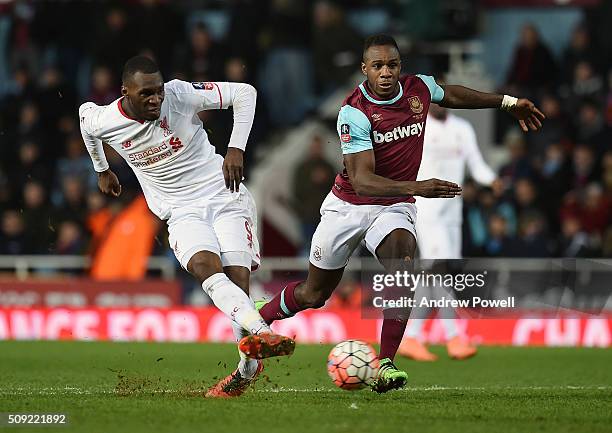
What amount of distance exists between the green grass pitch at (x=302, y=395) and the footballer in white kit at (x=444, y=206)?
0.30 metres

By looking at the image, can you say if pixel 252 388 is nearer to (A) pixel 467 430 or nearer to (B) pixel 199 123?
(B) pixel 199 123

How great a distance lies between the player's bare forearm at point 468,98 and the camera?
8.96m

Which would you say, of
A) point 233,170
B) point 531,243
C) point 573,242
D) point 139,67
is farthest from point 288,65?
point 233,170

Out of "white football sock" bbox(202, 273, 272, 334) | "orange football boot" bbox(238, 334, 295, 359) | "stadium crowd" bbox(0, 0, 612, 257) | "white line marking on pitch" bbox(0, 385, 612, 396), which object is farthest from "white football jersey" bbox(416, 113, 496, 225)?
"orange football boot" bbox(238, 334, 295, 359)

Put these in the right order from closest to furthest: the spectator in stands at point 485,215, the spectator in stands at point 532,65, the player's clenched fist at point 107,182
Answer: the player's clenched fist at point 107,182
the spectator in stands at point 485,215
the spectator in stands at point 532,65

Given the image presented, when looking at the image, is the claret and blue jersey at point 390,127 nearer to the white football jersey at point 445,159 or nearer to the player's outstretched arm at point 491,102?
the player's outstretched arm at point 491,102

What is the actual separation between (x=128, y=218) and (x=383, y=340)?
26.2 ft

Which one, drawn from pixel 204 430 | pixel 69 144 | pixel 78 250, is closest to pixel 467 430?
pixel 204 430

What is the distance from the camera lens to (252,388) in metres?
9.16

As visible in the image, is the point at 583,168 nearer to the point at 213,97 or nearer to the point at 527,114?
the point at 527,114

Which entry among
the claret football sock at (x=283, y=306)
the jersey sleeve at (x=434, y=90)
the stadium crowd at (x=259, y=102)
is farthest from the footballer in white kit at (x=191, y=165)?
the stadium crowd at (x=259, y=102)

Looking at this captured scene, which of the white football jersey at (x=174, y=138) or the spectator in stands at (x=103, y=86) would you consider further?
the spectator in stands at (x=103, y=86)

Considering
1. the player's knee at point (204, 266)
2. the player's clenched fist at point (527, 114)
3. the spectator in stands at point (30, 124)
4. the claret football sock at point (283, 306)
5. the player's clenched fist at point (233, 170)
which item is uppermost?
the spectator in stands at point (30, 124)

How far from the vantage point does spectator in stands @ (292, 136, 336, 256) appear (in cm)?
1650
